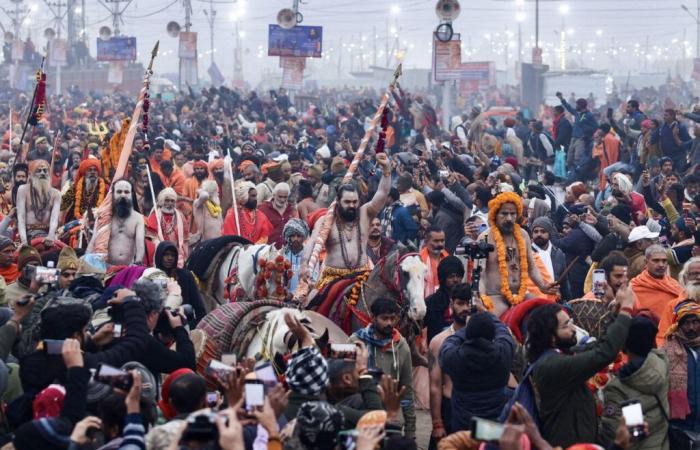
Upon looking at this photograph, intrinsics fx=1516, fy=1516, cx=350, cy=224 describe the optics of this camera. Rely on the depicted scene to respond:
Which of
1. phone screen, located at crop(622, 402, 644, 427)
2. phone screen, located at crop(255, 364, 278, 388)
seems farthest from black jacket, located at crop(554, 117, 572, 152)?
phone screen, located at crop(622, 402, 644, 427)

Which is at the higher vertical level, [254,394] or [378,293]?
[254,394]

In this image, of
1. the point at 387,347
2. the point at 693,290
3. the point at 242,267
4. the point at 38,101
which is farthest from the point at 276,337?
the point at 38,101

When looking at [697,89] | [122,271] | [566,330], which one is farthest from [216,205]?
[697,89]

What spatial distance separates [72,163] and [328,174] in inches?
188

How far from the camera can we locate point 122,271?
11.2m

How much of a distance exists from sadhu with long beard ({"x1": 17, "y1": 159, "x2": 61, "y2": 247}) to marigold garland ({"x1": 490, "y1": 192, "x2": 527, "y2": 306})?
5.52 m

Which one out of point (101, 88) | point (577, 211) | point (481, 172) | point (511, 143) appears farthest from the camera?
point (101, 88)

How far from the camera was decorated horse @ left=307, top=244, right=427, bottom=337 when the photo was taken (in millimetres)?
10844

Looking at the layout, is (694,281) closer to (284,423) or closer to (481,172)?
(284,423)

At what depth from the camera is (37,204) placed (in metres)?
15.6

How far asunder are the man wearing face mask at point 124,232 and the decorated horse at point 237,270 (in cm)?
59

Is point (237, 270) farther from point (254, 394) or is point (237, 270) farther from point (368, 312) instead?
point (254, 394)

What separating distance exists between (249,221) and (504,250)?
4691mm

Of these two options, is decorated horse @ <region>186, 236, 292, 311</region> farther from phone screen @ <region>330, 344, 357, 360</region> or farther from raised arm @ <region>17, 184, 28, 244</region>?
phone screen @ <region>330, 344, 357, 360</region>
